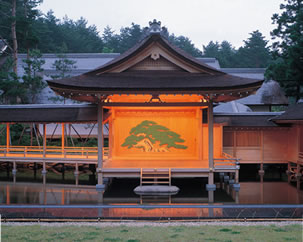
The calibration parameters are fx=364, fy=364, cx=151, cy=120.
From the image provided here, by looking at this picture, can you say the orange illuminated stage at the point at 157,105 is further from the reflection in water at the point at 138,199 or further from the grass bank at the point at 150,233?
the grass bank at the point at 150,233

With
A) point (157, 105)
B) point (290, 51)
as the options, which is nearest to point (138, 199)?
point (157, 105)

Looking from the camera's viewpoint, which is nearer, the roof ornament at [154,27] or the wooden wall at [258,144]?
the roof ornament at [154,27]

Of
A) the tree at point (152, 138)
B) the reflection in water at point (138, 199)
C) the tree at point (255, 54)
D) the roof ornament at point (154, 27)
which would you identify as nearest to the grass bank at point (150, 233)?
the reflection in water at point (138, 199)

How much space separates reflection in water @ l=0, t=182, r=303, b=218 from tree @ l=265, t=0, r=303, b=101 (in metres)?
10.4

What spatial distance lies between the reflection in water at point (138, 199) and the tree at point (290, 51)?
10370 millimetres

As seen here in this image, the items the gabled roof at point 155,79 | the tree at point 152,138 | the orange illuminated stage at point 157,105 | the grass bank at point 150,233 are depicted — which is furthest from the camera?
the tree at point 152,138

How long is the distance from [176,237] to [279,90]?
1124 inches

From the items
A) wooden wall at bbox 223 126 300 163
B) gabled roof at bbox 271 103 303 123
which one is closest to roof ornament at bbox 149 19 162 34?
wooden wall at bbox 223 126 300 163

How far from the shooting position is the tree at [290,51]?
24547 millimetres

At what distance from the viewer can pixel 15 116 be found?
20891mm

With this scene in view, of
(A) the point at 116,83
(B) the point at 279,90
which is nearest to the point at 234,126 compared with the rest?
(A) the point at 116,83

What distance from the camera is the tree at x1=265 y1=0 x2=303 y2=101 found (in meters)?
24.5

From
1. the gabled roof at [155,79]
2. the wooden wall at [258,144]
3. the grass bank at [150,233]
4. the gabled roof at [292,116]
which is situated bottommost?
the grass bank at [150,233]

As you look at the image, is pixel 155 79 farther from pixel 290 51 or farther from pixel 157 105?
pixel 290 51
